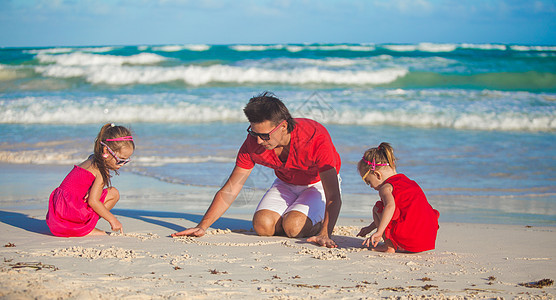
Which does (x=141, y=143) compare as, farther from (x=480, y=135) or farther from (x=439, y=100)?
(x=439, y=100)

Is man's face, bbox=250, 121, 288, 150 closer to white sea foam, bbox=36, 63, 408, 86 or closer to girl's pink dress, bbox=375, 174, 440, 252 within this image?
girl's pink dress, bbox=375, 174, 440, 252

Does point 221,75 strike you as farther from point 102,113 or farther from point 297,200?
point 297,200

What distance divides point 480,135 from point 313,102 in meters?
5.22

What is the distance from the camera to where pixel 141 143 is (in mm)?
8867

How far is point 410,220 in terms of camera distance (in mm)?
3602

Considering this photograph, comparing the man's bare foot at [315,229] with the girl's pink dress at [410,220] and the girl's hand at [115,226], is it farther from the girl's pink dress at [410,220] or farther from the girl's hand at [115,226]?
the girl's hand at [115,226]

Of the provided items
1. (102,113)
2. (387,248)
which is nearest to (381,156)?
(387,248)

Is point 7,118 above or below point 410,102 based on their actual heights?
below

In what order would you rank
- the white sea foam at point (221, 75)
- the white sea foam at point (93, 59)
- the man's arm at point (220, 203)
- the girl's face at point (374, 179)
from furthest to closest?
the white sea foam at point (93, 59) < the white sea foam at point (221, 75) < the man's arm at point (220, 203) < the girl's face at point (374, 179)

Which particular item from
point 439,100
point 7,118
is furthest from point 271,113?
point 439,100

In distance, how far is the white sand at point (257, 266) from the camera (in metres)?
2.67

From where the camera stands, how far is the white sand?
267cm

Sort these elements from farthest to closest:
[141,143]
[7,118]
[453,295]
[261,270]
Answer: [7,118] < [141,143] < [261,270] < [453,295]

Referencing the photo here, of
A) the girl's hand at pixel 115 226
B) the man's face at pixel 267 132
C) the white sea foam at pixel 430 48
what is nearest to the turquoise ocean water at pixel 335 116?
the girl's hand at pixel 115 226
